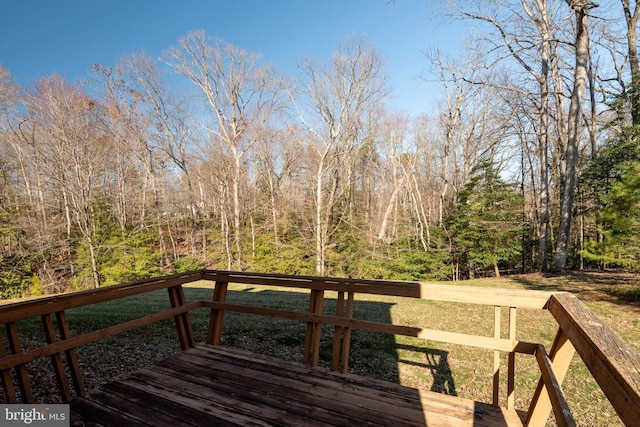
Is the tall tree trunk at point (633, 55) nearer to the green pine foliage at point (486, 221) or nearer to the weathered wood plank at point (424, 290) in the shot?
the green pine foliage at point (486, 221)

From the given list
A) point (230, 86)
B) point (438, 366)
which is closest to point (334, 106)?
point (230, 86)

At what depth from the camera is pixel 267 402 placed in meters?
2.26

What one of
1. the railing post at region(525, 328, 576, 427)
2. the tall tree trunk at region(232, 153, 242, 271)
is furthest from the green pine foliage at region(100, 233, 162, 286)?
the railing post at region(525, 328, 576, 427)

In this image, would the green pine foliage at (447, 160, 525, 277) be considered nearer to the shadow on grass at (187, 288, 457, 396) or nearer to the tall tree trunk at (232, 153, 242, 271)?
the shadow on grass at (187, 288, 457, 396)

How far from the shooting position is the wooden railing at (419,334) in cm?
101

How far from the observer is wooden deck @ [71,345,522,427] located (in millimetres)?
2049

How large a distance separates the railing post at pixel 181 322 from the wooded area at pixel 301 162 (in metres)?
10.4

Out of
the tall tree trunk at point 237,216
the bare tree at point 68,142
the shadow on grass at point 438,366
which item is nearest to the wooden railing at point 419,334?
the shadow on grass at point 438,366

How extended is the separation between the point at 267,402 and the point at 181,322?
1535 mm

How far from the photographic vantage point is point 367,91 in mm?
13750

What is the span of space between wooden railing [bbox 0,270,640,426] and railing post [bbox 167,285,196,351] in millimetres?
11

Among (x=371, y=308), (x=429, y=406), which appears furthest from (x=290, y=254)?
(x=429, y=406)

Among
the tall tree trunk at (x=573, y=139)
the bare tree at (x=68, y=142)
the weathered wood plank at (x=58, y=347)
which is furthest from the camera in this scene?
the bare tree at (x=68, y=142)

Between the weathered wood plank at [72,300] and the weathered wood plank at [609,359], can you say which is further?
the weathered wood plank at [72,300]
